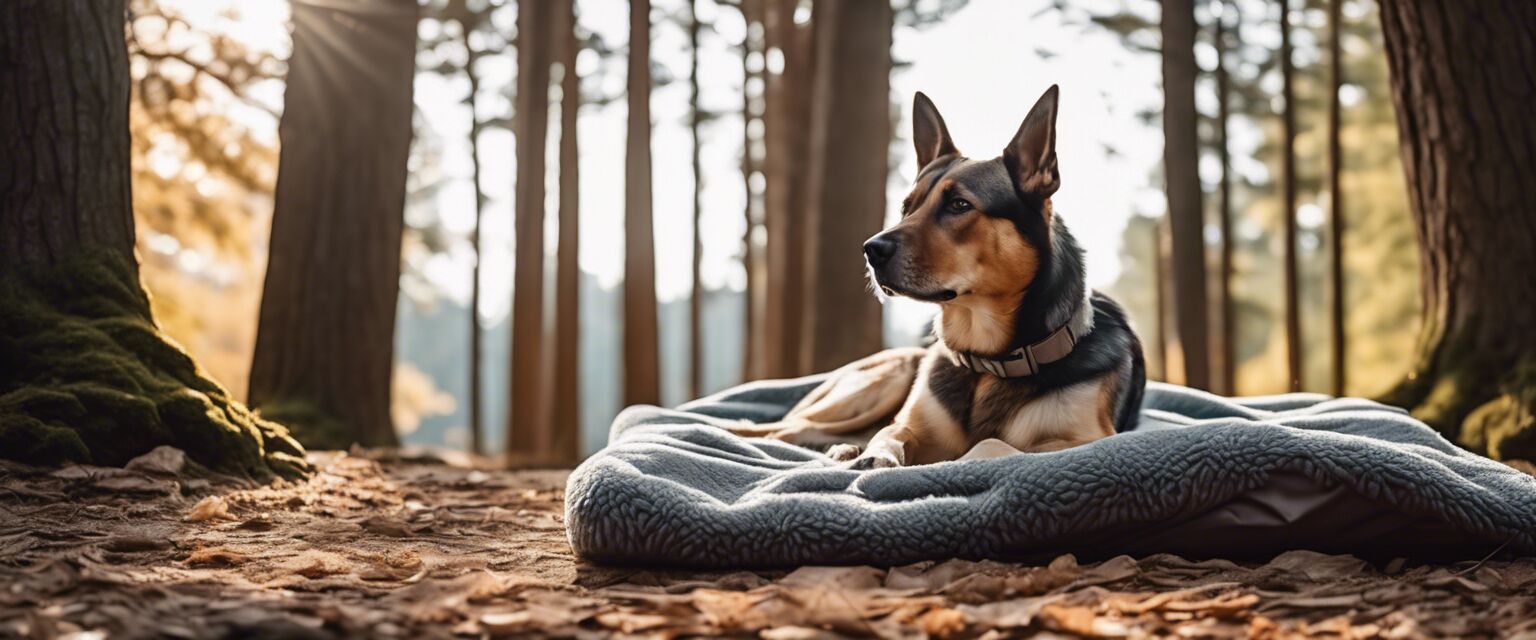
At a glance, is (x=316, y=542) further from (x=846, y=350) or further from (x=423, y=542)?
(x=846, y=350)

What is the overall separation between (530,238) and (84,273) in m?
8.26

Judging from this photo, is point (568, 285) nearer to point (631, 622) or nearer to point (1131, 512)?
point (1131, 512)

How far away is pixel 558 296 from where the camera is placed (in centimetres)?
1371

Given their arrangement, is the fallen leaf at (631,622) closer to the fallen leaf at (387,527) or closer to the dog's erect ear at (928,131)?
the fallen leaf at (387,527)

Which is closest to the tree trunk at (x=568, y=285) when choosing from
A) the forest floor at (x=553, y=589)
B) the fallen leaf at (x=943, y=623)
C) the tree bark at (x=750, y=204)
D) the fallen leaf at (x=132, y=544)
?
the tree bark at (x=750, y=204)

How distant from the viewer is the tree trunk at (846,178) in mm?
10953

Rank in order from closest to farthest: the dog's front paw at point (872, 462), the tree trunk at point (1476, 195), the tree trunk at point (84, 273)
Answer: the dog's front paw at point (872, 462), the tree trunk at point (84, 273), the tree trunk at point (1476, 195)

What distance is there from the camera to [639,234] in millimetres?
11891

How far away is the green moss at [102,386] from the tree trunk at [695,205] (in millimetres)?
12532

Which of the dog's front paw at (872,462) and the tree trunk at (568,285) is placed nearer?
the dog's front paw at (872,462)

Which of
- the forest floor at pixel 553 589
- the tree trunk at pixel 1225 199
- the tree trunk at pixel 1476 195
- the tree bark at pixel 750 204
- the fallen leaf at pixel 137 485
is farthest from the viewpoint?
the tree bark at pixel 750 204

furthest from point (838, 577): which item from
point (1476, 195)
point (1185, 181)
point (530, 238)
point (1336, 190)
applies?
point (1336, 190)

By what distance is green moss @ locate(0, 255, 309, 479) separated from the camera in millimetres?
4535

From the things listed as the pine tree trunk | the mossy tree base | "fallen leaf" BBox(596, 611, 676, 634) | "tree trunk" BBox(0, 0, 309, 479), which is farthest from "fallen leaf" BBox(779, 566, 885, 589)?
the pine tree trunk
